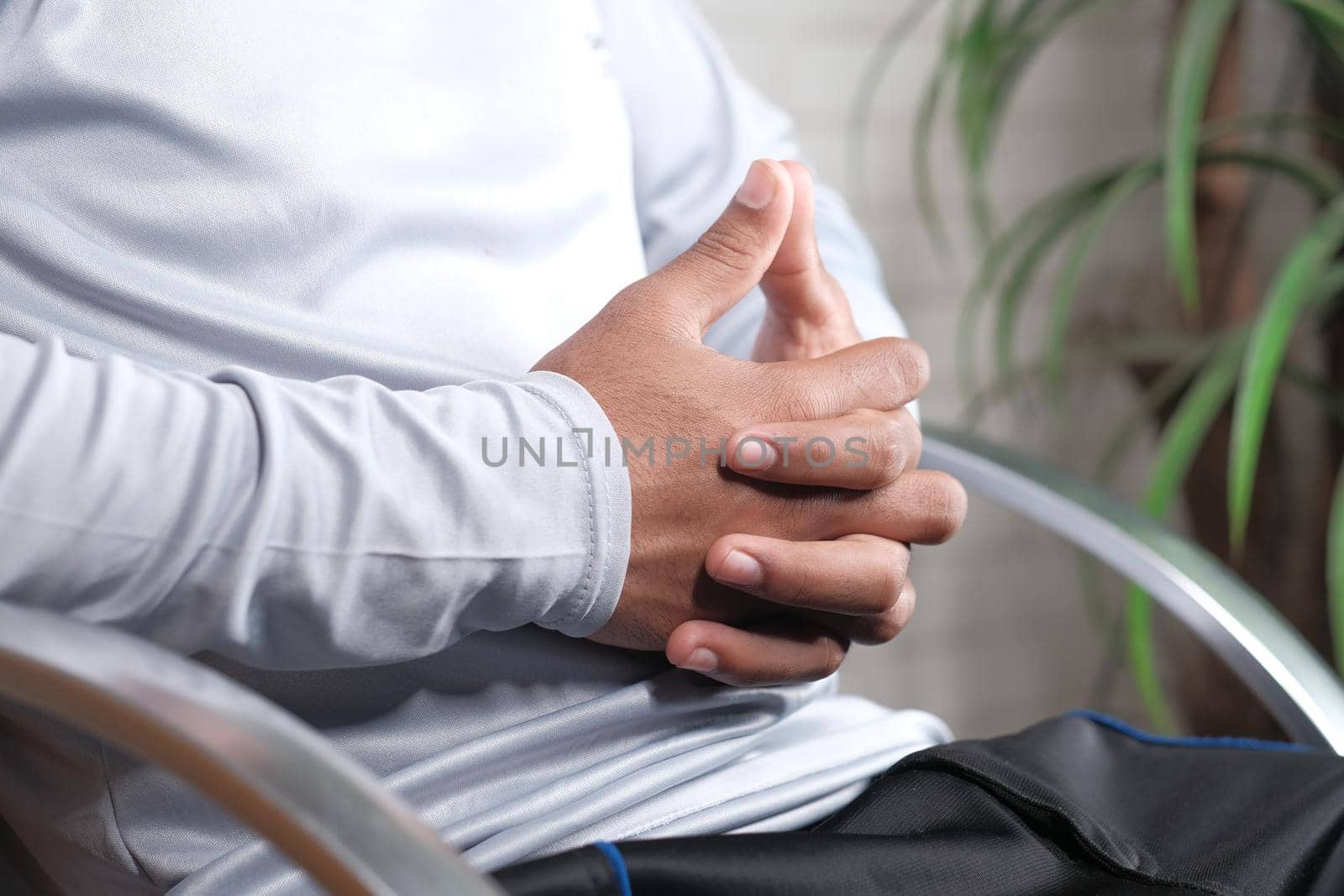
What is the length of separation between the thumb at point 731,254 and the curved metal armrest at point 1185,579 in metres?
0.26

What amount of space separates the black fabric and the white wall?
93 centimetres

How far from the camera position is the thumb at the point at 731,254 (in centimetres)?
52

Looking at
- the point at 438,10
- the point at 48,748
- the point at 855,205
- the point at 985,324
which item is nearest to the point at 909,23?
the point at 855,205

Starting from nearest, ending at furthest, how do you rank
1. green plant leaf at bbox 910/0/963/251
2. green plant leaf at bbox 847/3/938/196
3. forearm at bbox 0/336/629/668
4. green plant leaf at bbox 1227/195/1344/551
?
forearm at bbox 0/336/629/668
green plant leaf at bbox 1227/195/1344/551
green plant leaf at bbox 910/0/963/251
green plant leaf at bbox 847/3/938/196

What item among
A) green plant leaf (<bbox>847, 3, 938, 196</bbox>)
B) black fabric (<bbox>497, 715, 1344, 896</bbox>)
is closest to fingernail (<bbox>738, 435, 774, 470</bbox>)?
black fabric (<bbox>497, 715, 1344, 896</bbox>)

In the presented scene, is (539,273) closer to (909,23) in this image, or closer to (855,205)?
(909,23)

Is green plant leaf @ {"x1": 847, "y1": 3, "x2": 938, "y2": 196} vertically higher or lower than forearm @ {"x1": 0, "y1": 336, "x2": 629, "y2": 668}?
higher

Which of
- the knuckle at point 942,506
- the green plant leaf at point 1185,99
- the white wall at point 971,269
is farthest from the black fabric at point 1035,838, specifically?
the white wall at point 971,269

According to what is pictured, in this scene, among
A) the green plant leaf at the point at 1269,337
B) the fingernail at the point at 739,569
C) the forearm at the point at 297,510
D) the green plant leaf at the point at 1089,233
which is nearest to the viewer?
the forearm at the point at 297,510

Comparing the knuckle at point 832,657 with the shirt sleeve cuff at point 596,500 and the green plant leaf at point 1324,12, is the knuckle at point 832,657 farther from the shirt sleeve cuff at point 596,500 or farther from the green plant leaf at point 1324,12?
the green plant leaf at point 1324,12

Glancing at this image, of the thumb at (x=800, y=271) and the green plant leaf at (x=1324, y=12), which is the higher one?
the green plant leaf at (x=1324, y=12)

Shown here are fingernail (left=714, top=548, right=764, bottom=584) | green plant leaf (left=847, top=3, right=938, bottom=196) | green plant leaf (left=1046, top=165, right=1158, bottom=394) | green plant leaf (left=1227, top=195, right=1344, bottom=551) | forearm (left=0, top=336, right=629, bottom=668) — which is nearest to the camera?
forearm (left=0, top=336, right=629, bottom=668)

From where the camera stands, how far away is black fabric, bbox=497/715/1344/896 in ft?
1.36

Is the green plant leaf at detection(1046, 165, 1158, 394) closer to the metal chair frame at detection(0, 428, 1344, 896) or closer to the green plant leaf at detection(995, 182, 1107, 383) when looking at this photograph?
the green plant leaf at detection(995, 182, 1107, 383)
